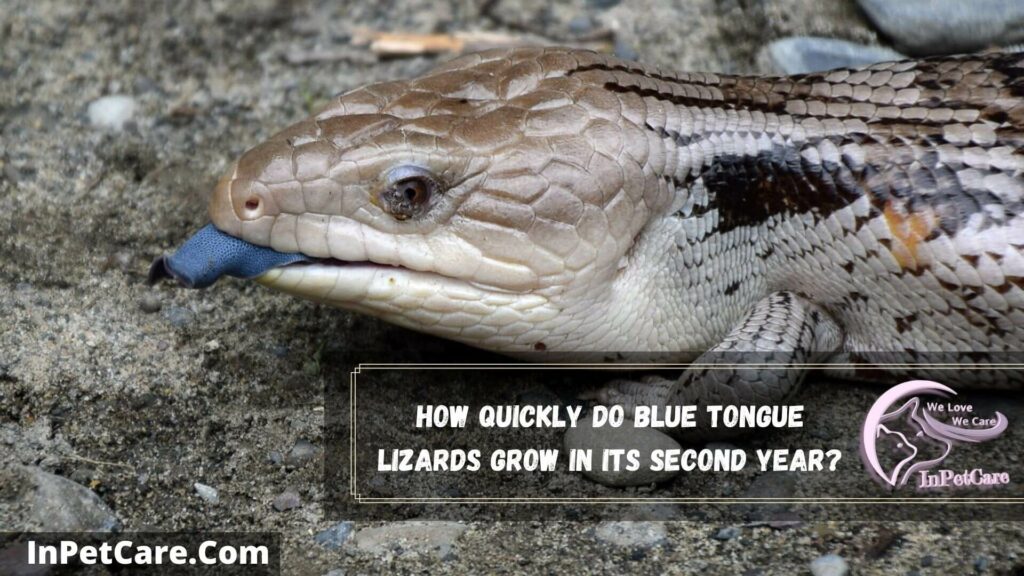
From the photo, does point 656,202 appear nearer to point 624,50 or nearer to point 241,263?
point 241,263

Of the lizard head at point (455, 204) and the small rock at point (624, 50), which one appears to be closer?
the lizard head at point (455, 204)

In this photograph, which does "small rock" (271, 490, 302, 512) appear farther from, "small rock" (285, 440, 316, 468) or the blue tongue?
the blue tongue

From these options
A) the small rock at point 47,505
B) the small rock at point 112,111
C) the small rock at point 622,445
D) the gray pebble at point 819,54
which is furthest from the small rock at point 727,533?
the small rock at point 112,111

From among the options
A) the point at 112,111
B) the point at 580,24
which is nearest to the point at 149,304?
the point at 112,111

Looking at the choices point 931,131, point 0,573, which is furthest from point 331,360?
point 931,131

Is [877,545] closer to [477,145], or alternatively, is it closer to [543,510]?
[543,510]

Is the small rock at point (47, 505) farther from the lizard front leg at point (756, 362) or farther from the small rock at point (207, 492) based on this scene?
the lizard front leg at point (756, 362)

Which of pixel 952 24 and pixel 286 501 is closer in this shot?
pixel 286 501

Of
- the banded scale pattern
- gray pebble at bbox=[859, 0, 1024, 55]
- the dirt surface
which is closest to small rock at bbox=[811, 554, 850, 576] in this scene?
the dirt surface
